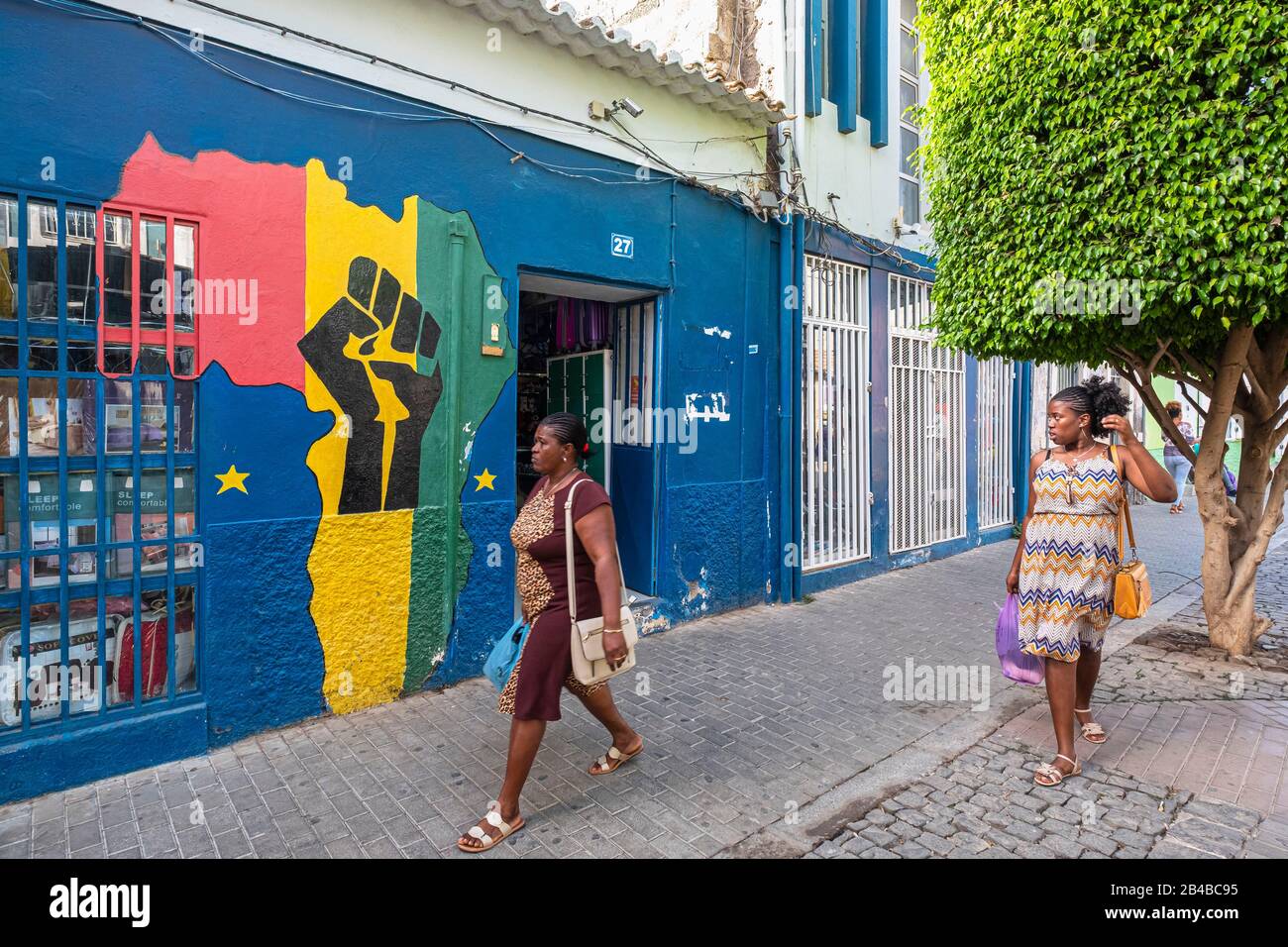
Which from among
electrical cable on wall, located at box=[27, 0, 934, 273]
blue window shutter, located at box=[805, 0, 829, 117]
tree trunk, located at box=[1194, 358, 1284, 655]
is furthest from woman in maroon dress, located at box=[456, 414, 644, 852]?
blue window shutter, located at box=[805, 0, 829, 117]

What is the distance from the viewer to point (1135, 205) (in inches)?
187

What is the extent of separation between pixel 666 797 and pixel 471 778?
1.01m

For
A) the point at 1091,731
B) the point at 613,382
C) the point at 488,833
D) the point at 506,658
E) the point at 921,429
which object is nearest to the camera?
the point at 488,833

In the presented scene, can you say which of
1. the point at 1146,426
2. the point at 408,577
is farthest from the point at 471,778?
the point at 1146,426

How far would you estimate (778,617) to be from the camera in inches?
280

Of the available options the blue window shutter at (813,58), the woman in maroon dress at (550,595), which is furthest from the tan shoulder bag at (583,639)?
the blue window shutter at (813,58)

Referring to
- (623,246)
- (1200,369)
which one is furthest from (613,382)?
(1200,369)

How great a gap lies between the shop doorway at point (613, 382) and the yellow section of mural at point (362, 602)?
1.57m

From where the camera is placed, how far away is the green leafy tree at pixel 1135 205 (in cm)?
438

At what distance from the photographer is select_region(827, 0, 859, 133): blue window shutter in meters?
8.46

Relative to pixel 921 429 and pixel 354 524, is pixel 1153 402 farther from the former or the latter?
pixel 354 524

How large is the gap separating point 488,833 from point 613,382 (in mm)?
4617

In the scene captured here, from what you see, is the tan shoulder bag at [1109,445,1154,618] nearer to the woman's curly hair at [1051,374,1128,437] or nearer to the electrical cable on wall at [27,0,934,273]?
the woman's curly hair at [1051,374,1128,437]

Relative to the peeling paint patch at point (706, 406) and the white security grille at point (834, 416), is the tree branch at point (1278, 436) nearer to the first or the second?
the white security grille at point (834, 416)
